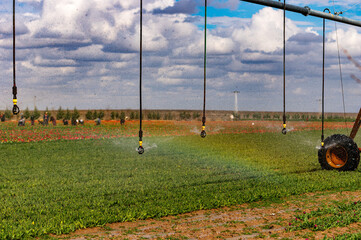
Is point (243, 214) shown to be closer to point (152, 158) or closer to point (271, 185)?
point (271, 185)

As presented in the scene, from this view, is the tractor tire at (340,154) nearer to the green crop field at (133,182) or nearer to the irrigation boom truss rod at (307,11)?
the green crop field at (133,182)

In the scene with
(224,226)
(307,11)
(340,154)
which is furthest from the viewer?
(340,154)

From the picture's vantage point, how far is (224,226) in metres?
8.28

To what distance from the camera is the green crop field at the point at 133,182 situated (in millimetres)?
9000

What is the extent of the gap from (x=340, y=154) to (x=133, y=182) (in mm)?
8009

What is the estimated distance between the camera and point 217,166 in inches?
656

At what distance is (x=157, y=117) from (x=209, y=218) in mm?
55149

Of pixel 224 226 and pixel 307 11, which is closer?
pixel 224 226

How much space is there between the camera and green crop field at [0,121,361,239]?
29.5ft

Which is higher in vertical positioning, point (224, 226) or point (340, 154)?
point (340, 154)

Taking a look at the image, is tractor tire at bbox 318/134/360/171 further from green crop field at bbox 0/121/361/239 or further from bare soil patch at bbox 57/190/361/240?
bare soil patch at bbox 57/190/361/240

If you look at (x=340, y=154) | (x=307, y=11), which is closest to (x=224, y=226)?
(x=307, y=11)

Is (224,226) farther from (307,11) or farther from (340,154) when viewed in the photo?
(340,154)

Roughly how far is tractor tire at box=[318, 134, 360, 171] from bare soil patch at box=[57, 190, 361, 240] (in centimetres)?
579
